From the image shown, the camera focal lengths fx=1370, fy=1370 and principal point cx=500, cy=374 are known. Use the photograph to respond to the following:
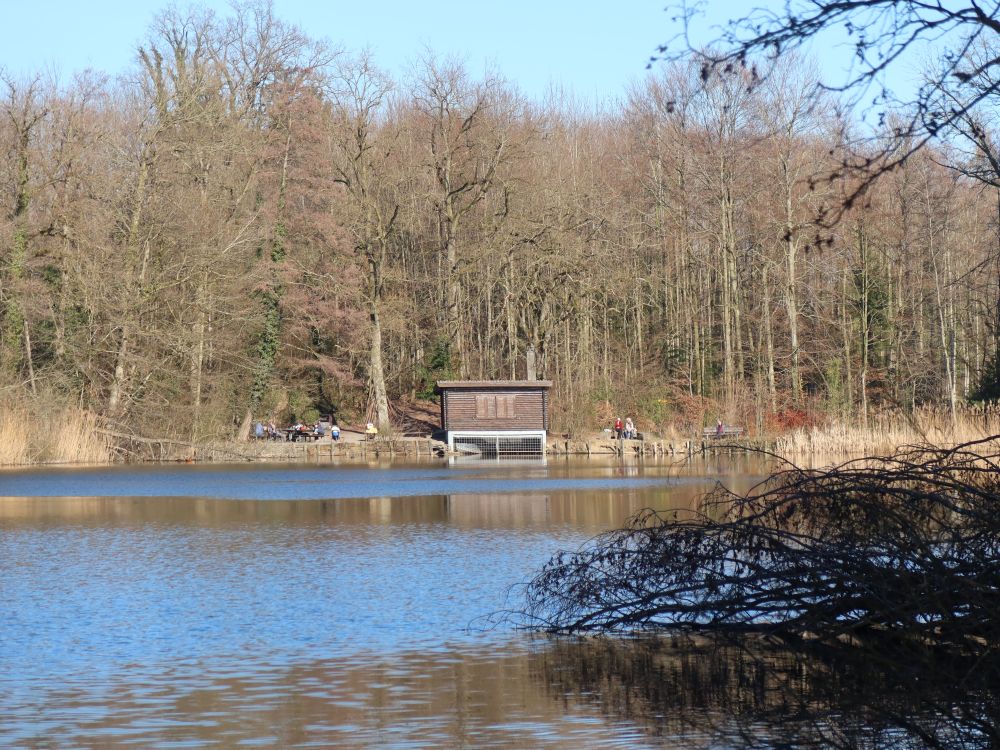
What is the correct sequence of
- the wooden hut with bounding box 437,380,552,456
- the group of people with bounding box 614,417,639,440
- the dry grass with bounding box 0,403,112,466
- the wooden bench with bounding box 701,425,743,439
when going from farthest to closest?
the wooden hut with bounding box 437,380,552,456, the group of people with bounding box 614,417,639,440, the wooden bench with bounding box 701,425,743,439, the dry grass with bounding box 0,403,112,466

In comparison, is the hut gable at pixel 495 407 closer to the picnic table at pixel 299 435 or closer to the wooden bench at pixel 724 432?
the picnic table at pixel 299 435

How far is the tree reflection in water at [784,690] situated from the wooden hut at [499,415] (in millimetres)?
42724

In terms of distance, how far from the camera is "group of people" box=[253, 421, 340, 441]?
53.8 metres

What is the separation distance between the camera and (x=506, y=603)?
14.0 meters

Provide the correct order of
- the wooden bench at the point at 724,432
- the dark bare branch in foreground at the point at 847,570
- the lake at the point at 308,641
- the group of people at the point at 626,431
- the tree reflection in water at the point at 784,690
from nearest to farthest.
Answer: the tree reflection in water at the point at 784,690 < the lake at the point at 308,641 < the dark bare branch in foreground at the point at 847,570 < the wooden bench at the point at 724,432 < the group of people at the point at 626,431

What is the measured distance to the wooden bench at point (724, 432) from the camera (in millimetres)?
52031

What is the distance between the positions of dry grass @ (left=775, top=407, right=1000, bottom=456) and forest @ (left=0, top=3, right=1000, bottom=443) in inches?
389

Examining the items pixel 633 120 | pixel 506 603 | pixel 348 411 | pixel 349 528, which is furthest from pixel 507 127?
pixel 506 603

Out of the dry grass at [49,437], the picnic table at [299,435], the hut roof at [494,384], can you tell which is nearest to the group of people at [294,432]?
the picnic table at [299,435]

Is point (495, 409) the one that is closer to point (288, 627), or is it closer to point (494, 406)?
point (494, 406)

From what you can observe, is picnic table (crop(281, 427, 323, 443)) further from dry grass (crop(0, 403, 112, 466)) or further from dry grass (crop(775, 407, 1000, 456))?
dry grass (crop(775, 407, 1000, 456))

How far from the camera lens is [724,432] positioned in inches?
2057

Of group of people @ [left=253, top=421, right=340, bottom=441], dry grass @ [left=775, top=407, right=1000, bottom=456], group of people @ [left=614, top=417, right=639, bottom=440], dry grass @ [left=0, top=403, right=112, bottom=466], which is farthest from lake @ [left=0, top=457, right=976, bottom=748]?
group of people @ [left=614, top=417, right=639, bottom=440]

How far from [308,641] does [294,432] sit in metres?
42.8
